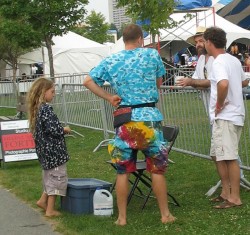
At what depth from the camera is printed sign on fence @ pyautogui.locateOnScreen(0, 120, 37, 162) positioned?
10.4 m

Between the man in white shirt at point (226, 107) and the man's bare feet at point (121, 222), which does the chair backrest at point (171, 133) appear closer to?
the man in white shirt at point (226, 107)

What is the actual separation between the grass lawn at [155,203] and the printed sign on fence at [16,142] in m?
0.20

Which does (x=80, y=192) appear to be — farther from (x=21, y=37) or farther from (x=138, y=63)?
(x=21, y=37)

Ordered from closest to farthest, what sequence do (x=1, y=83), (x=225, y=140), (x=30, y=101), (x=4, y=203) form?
(x=225, y=140) → (x=30, y=101) → (x=4, y=203) → (x=1, y=83)

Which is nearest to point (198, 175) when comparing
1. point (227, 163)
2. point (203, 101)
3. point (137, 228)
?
point (203, 101)

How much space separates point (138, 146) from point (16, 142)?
496 cm

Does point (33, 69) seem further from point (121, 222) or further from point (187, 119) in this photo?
point (121, 222)

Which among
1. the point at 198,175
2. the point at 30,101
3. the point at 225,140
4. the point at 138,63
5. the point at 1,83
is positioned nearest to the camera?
the point at 138,63

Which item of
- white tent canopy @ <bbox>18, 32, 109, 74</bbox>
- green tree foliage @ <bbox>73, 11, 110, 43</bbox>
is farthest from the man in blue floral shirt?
green tree foliage @ <bbox>73, 11, 110, 43</bbox>

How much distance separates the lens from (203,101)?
779cm

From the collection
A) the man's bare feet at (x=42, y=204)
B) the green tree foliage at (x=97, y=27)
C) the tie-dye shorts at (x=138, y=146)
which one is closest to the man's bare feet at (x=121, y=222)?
the tie-dye shorts at (x=138, y=146)

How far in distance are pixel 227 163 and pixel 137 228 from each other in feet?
4.22

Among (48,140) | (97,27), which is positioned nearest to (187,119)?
(48,140)

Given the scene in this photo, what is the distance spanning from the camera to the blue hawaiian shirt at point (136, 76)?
19.6 feet
